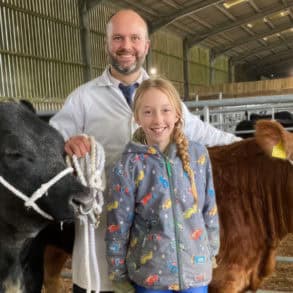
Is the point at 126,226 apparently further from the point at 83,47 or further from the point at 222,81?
the point at 222,81

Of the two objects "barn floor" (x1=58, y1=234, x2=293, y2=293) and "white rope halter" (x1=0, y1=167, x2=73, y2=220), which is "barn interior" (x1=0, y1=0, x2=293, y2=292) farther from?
"white rope halter" (x1=0, y1=167, x2=73, y2=220)

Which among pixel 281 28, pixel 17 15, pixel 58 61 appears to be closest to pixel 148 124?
pixel 17 15

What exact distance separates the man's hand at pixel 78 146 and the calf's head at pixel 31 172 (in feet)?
0.16

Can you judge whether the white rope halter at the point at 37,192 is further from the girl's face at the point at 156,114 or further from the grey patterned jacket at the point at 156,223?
the girl's face at the point at 156,114

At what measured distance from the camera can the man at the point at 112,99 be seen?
2227 mm

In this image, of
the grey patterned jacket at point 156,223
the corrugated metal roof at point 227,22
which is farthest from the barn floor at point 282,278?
the corrugated metal roof at point 227,22

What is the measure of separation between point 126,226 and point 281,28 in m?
25.7

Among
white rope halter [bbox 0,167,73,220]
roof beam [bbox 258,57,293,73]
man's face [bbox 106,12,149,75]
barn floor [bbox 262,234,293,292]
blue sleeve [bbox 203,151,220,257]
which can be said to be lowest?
barn floor [bbox 262,234,293,292]

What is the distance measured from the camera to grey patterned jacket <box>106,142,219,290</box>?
72.7 inches

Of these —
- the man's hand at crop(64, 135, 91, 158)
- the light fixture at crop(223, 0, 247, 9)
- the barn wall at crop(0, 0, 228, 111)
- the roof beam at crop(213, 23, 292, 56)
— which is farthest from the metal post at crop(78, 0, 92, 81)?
the roof beam at crop(213, 23, 292, 56)

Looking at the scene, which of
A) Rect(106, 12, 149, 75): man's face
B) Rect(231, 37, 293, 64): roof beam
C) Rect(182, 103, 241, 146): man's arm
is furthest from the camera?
Rect(231, 37, 293, 64): roof beam

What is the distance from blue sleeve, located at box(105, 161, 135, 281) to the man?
284 mm

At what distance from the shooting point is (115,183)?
6.29ft

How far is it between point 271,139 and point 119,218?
2.78 ft
